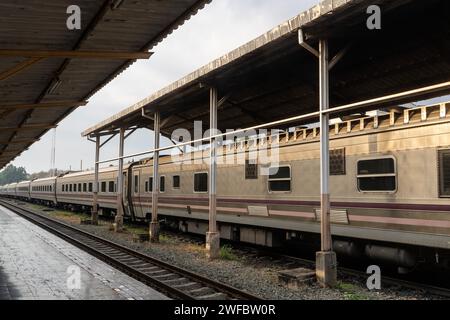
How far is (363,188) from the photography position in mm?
9781

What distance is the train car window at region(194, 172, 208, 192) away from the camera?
51.8 ft

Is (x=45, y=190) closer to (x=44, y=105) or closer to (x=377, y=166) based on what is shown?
(x=44, y=105)

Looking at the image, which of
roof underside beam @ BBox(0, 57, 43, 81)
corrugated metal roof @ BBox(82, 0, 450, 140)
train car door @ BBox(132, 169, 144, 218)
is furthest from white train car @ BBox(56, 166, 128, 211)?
roof underside beam @ BBox(0, 57, 43, 81)

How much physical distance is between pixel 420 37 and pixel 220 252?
8171mm

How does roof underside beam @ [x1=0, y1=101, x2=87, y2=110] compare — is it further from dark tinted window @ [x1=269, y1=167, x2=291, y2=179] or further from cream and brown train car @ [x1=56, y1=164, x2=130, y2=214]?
cream and brown train car @ [x1=56, y1=164, x2=130, y2=214]

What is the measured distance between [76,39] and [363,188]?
702 centimetres

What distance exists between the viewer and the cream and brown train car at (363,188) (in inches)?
330

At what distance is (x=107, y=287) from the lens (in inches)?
320

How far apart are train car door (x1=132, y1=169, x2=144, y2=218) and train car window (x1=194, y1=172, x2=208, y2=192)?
6.02 meters

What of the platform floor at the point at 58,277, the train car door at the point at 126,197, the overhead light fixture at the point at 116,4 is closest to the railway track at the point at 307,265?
the platform floor at the point at 58,277

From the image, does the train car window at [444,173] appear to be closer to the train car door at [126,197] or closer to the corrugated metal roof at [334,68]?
the corrugated metal roof at [334,68]

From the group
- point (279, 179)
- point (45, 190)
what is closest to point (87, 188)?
point (45, 190)
